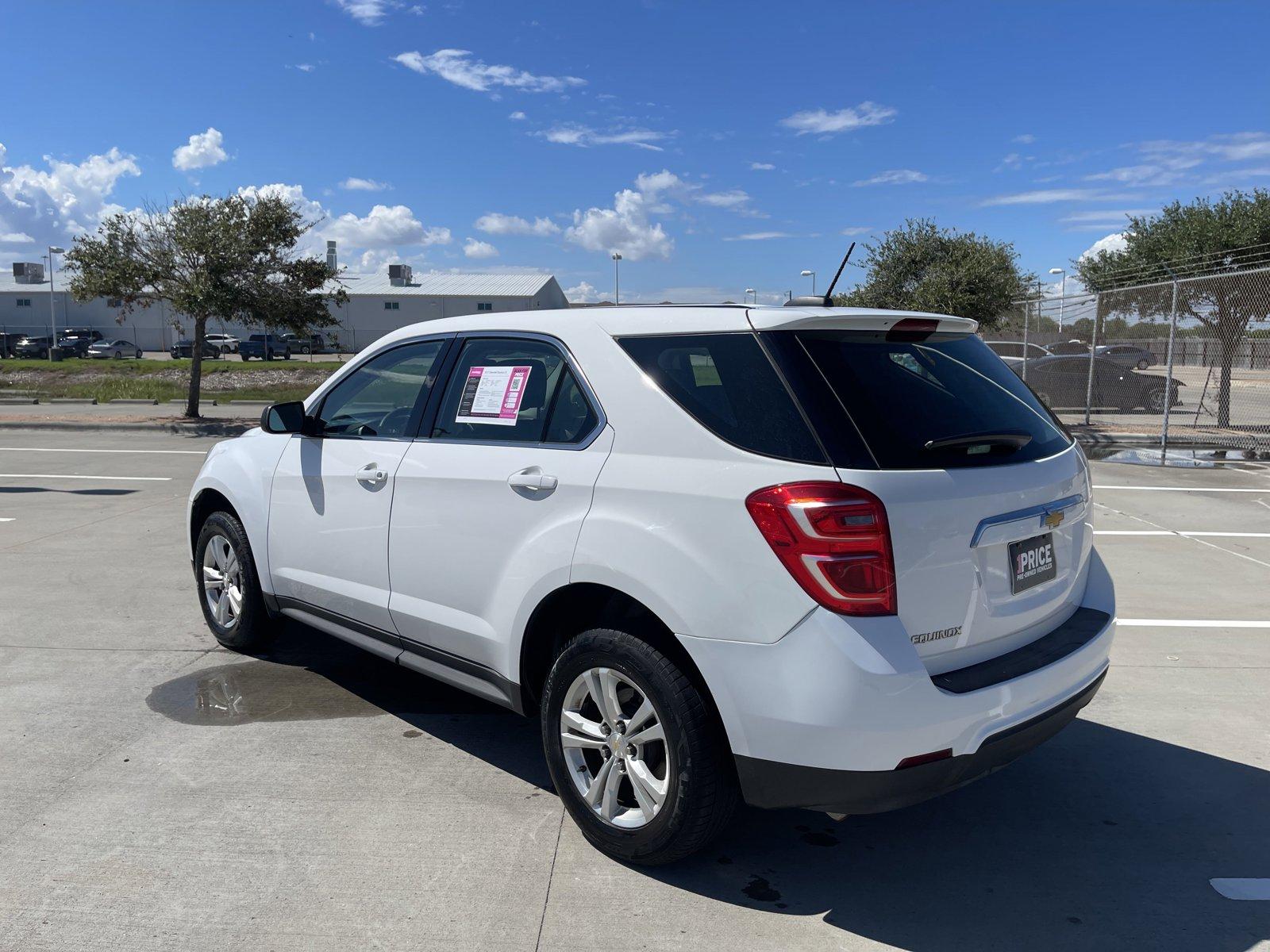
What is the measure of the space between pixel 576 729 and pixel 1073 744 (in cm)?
237

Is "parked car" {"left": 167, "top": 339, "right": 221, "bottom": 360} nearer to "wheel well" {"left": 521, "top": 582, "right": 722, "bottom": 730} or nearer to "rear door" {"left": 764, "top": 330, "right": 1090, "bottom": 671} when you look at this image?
"wheel well" {"left": 521, "top": 582, "right": 722, "bottom": 730}

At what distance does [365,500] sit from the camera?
13.7 feet

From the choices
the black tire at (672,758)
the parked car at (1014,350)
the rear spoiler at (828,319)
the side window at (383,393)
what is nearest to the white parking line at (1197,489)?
the rear spoiler at (828,319)

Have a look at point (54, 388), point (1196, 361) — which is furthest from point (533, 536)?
point (54, 388)

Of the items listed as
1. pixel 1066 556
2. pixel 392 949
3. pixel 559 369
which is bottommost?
pixel 392 949

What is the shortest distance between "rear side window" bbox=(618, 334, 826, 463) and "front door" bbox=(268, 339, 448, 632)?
1.29 meters

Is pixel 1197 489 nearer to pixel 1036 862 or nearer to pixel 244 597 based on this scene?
pixel 1036 862

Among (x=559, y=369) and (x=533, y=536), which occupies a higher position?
(x=559, y=369)

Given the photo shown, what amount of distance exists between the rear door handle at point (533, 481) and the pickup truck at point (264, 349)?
162 feet

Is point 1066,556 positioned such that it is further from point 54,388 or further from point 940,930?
point 54,388

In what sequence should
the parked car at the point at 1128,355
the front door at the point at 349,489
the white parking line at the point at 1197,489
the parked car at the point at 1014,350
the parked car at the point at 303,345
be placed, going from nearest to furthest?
the front door at the point at 349,489 → the white parking line at the point at 1197,489 → the parked car at the point at 1128,355 → the parked car at the point at 1014,350 → the parked car at the point at 303,345

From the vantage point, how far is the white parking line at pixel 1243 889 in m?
3.10

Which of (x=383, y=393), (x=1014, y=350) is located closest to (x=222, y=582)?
(x=383, y=393)

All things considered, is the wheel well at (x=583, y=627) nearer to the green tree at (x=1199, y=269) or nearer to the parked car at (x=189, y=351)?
the green tree at (x=1199, y=269)
